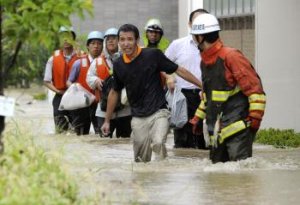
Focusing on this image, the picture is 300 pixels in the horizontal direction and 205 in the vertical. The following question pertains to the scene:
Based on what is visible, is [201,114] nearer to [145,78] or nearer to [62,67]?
[145,78]

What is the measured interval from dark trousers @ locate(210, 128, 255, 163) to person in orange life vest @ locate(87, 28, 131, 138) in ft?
17.5

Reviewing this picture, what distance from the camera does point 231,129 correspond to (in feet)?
34.6

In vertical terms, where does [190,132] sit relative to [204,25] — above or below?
below

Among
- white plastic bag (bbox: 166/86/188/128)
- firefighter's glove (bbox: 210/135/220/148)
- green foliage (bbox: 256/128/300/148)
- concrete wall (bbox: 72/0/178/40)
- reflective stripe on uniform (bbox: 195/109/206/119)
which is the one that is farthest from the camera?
concrete wall (bbox: 72/0/178/40)

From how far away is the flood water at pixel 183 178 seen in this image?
8414 millimetres

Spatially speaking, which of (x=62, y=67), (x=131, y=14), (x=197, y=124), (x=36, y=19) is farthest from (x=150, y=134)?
(x=131, y=14)

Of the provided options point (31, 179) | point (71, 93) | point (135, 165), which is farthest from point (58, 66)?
point (31, 179)

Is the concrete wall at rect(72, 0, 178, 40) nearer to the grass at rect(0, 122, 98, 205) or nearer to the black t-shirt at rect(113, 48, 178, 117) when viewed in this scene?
the black t-shirt at rect(113, 48, 178, 117)

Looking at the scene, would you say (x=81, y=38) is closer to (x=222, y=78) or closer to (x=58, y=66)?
(x=58, y=66)

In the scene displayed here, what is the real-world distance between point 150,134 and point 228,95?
1583 mm

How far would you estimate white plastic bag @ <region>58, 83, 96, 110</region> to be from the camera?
56.6 feet

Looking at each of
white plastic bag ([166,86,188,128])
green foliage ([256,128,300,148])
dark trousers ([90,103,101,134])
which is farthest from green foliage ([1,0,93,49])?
dark trousers ([90,103,101,134])

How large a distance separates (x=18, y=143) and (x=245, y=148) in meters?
2.97

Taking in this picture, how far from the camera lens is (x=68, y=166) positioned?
777cm
